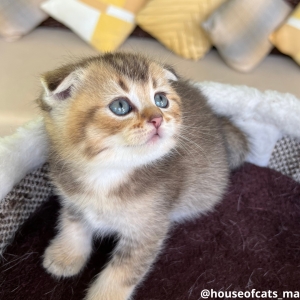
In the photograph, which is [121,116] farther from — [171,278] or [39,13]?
[39,13]

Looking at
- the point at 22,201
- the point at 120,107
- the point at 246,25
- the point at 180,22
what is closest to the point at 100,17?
the point at 180,22

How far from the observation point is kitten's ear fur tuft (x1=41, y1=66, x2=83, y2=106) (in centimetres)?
82

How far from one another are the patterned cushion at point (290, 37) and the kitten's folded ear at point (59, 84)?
3.34ft

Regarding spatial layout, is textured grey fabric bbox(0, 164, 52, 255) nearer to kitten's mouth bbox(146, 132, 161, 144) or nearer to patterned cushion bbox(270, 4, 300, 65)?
kitten's mouth bbox(146, 132, 161, 144)

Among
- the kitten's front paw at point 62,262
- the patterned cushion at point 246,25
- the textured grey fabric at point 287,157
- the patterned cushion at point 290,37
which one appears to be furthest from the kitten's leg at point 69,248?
the patterned cushion at point 290,37

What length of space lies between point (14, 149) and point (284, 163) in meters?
0.91

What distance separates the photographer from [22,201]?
3.83ft

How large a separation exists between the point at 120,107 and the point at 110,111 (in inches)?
0.9

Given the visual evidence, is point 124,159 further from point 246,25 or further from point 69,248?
point 246,25

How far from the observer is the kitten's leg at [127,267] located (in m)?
1.00

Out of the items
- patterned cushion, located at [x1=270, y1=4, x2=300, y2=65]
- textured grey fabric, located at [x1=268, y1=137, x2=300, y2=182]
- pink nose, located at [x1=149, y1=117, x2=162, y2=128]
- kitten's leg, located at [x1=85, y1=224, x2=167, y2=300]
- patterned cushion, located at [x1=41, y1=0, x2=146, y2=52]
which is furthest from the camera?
patterned cushion, located at [x1=41, y1=0, x2=146, y2=52]

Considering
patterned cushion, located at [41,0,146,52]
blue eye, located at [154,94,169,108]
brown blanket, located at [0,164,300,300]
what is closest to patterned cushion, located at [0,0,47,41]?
patterned cushion, located at [41,0,146,52]

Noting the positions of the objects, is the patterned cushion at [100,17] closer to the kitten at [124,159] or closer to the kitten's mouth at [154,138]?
the kitten at [124,159]

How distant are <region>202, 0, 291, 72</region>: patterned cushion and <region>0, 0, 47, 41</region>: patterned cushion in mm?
736
